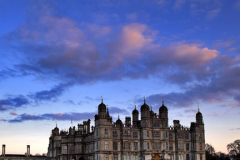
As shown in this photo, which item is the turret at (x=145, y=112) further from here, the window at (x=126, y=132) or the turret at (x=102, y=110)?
the turret at (x=102, y=110)

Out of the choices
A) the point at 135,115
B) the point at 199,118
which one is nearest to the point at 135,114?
the point at 135,115

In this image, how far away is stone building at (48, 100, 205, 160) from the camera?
9131cm

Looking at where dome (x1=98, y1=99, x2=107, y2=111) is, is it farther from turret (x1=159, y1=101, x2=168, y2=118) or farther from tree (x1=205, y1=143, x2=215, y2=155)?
tree (x1=205, y1=143, x2=215, y2=155)

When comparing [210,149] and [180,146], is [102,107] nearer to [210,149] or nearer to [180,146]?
[180,146]

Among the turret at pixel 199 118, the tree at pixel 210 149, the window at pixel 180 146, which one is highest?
the turret at pixel 199 118

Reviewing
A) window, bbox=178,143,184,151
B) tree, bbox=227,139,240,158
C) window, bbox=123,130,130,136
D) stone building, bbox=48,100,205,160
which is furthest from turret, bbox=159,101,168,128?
tree, bbox=227,139,240,158

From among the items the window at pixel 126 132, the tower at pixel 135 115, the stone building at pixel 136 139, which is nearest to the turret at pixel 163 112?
the stone building at pixel 136 139

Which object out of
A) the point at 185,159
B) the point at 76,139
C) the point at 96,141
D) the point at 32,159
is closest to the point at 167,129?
the point at 185,159

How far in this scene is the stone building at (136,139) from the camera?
91.3m

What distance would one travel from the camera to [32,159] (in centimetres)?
11525

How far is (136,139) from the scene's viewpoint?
9662cm

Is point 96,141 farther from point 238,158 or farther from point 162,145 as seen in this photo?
point 238,158

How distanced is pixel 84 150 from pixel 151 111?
24.5 m

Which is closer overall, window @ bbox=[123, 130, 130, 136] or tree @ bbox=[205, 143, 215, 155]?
window @ bbox=[123, 130, 130, 136]
